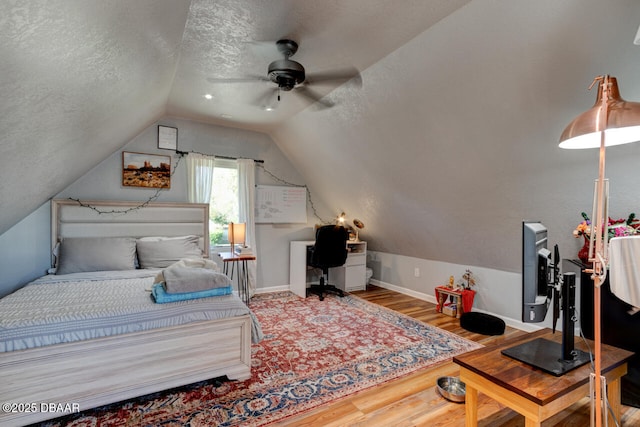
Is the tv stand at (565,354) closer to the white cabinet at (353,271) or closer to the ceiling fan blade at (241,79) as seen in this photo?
the ceiling fan blade at (241,79)

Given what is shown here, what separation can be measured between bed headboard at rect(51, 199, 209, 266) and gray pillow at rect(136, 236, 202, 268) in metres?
0.23

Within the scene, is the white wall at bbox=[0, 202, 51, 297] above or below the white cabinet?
above

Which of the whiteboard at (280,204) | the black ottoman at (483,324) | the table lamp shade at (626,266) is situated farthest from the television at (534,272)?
the whiteboard at (280,204)

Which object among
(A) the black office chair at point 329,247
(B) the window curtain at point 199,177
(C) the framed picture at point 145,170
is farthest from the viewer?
(A) the black office chair at point 329,247

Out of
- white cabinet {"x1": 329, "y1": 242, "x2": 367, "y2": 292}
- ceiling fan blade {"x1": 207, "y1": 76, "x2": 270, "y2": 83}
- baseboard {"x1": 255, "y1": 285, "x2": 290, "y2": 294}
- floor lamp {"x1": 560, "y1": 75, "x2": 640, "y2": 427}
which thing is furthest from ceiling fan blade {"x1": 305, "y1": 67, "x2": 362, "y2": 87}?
baseboard {"x1": 255, "y1": 285, "x2": 290, "y2": 294}

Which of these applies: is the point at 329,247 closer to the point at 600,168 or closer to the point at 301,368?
the point at 301,368

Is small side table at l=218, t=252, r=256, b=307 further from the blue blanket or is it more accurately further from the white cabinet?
the blue blanket

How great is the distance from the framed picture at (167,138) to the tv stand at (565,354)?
406 centimetres

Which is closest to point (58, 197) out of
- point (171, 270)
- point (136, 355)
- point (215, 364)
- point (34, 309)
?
point (34, 309)

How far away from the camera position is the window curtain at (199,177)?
402 cm

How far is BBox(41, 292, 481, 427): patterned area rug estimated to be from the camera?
A: 1.82 m

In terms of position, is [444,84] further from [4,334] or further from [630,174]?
[4,334]

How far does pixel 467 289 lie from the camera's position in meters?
3.65

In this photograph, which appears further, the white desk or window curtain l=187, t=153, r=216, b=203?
the white desk
